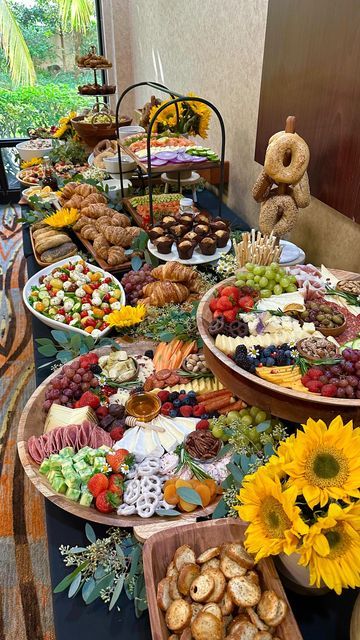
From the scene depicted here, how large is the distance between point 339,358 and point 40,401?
79 centimetres

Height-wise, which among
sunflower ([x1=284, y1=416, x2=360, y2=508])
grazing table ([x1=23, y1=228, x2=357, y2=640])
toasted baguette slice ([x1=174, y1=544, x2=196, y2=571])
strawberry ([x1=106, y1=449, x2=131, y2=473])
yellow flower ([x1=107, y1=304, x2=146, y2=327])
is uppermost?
sunflower ([x1=284, y1=416, x2=360, y2=508])

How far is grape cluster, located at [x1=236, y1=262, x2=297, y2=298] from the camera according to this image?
4.54ft

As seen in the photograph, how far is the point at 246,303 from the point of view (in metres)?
1.32

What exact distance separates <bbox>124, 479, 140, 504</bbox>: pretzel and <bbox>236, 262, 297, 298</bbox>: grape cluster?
64 centimetres

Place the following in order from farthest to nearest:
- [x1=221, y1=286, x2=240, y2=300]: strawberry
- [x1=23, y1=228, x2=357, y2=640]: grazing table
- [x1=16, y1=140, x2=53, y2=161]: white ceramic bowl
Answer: [x1=16, y1=140, x2=53, y2=161]: white ceramic bowl < [x1=221, y1=286, x2=240, y2=300]: strawberry < [x1=23, y1=228, x2=357, y2=640]: grazing table

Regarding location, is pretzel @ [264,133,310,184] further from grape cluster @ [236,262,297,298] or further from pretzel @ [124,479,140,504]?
pretzel @ [124,479,140,504]

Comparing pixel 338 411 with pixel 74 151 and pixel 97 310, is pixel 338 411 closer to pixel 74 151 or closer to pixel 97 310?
pixel 97 310

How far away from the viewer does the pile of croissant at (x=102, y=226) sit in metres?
2.05

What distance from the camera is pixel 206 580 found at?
2.52ft

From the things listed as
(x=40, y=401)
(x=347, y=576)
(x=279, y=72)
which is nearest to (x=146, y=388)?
(x=40, y=401)

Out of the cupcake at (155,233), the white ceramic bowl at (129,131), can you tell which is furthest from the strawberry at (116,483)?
the white ceramic bowl at (129,131)

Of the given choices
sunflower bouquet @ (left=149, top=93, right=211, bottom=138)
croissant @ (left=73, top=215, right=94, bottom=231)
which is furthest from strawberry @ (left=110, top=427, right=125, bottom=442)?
sunflower bouquet @ (left=149, top=93, right=211, bottom=138)

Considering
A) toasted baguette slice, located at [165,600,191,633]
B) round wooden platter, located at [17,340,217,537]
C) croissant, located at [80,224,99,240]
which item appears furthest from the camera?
croissant, located at [80,224,99,240]

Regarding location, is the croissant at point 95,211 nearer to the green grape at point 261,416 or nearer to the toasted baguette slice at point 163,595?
the green grape at point 261,416
